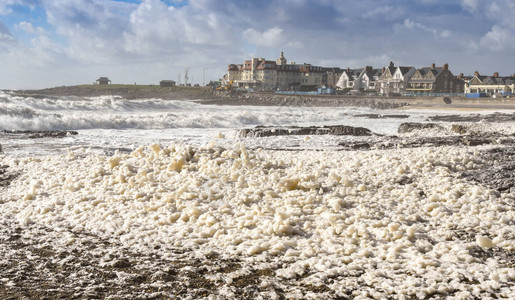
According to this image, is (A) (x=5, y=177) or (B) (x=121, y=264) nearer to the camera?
(B) (x=121, y=264)

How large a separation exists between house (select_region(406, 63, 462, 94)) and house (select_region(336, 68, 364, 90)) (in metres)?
19.6

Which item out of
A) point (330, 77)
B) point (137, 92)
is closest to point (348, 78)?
point (330, 77)

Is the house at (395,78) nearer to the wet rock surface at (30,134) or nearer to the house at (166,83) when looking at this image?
the house at (166,83)

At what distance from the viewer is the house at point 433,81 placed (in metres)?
91.1

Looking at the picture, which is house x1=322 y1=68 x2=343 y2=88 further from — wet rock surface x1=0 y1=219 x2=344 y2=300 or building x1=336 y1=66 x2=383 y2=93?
wet rock surface x1=0 y1=219 x2=344 y2=300

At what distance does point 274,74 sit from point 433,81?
42335mm

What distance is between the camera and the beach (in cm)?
514

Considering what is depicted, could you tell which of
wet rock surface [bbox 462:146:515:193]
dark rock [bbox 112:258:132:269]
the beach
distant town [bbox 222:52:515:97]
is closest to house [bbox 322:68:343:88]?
distant town [bbox 222:52:515:97]

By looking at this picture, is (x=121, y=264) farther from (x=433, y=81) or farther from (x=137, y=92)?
(x=137, y=92)

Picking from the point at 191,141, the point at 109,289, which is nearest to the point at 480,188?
the point at 109,289

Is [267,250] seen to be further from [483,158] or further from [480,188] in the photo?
[483,158]

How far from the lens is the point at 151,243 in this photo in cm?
640

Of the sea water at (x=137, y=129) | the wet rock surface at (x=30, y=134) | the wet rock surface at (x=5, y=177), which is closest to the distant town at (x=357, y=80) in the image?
the sea water at (x=137, y=129)

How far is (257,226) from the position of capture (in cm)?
668
